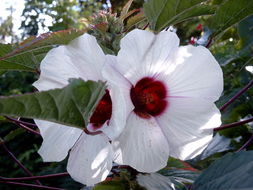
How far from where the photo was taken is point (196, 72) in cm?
69

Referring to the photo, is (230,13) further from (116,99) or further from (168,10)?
(116,99)

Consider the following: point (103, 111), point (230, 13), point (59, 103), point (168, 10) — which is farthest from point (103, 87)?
point (230, 13)

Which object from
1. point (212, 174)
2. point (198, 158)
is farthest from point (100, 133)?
point (198, 158)

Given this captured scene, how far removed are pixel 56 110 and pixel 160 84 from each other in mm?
275

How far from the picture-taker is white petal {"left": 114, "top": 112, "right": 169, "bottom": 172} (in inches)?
26.2

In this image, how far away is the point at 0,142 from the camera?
1.25 m

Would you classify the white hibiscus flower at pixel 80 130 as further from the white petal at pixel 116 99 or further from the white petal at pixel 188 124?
the white petal at pixel 188 124

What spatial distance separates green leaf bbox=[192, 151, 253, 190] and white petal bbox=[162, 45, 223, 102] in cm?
13

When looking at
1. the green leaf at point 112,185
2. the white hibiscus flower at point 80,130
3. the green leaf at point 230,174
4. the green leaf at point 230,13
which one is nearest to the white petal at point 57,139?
the white hibiscus flower at point 80,130

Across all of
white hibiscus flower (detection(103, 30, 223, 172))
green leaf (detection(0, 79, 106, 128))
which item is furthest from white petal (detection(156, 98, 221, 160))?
green leaf (detection(0, 79, 106, 128))

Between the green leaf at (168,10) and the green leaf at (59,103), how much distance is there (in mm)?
321

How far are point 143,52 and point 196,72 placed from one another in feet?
0.37

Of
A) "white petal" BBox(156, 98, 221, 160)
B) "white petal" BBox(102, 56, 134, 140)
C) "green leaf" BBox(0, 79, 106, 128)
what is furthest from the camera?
"white petal" BBox(156, 98, 221, 160)

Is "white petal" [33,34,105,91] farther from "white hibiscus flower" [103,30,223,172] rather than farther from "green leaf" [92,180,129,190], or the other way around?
"green leaf" [92,180,129,190]
